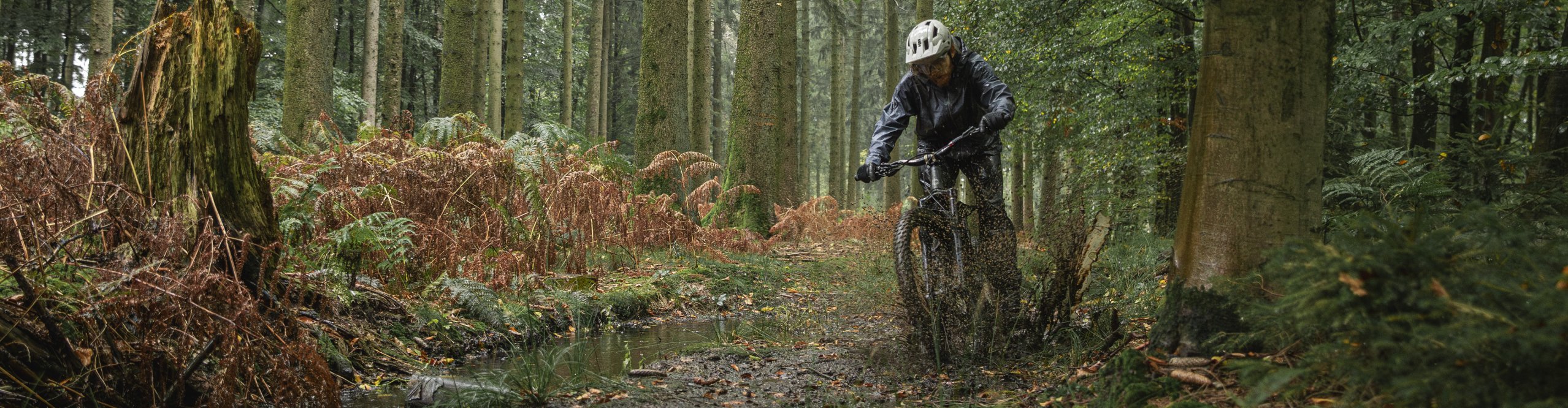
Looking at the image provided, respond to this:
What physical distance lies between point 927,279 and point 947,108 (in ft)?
3.34

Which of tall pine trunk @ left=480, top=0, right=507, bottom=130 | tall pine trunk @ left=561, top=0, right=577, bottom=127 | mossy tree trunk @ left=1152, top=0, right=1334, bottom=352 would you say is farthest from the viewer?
tall pine trunk @ left=561, top=0, right=577, bottom=127


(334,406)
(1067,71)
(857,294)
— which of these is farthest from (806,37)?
(334,406)

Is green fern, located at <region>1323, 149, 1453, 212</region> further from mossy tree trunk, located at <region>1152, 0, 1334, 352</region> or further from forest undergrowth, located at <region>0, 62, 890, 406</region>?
forest undergrowth, located at <region>0, 62, 890, 406</region>

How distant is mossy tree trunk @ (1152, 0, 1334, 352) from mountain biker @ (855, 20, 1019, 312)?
1545mm

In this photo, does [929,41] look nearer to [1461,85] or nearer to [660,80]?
[1461,85]

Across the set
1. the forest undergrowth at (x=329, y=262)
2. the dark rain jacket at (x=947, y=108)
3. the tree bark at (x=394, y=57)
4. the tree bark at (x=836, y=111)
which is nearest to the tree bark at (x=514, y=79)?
the tree bark at (x=394, y=57)

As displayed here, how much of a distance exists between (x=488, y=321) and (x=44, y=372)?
8.10 feet

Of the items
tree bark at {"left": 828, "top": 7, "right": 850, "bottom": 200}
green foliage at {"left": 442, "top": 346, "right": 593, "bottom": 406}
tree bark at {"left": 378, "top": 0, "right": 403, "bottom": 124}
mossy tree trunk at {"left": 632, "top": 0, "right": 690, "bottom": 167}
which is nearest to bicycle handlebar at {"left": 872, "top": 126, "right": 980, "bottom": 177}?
green foliage at {"left": 442, "top": 346, "right": 593, "bottom": 406}

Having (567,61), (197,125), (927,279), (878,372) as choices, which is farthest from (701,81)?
Result: (197,125)

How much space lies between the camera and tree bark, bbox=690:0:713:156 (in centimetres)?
1414

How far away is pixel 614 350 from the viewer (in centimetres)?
494

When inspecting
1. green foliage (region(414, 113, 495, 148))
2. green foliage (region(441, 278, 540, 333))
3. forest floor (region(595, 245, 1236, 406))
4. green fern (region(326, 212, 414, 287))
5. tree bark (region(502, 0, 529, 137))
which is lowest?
forest floor (region(595, 245, 1236, 406))

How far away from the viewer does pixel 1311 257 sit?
202 cm

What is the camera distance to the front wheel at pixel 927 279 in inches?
167
